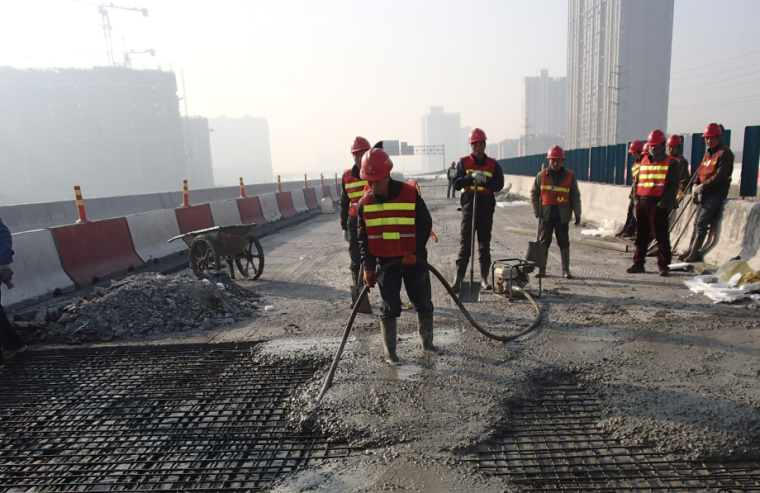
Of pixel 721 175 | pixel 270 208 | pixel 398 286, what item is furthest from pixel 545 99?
pixel 398 286

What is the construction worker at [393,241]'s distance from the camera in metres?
4.09

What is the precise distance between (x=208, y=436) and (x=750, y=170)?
906cm

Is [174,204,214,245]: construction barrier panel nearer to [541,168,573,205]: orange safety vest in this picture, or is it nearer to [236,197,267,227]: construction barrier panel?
[236,197,267,227]: construction barrier panel

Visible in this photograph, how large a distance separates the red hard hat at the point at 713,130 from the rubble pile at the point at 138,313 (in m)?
7.31

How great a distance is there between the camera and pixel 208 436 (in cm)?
323

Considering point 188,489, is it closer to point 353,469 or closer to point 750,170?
point 353,469

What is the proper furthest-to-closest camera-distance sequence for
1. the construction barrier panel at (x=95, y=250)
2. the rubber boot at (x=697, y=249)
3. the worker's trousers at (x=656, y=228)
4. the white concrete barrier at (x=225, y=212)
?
the white concrete barrier at (x=225, y=212), the rubber boot at (x=697, y=249), the construction barrier panel at (x=95, y=250), the worker's trousers at (x=656, y=228)

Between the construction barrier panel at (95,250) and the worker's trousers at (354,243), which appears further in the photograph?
the construction barrier panel at (95,250)

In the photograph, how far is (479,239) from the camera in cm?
644

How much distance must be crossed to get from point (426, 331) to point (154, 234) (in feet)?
24.3

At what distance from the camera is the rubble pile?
5.43m

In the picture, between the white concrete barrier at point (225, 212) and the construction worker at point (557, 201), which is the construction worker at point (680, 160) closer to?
the construction worker at point (557, 201)

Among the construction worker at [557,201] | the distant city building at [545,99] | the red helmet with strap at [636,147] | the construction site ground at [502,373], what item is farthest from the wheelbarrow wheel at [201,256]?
the distant city building at [545,99]

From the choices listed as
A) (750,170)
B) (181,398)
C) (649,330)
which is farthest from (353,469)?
(750,170)
